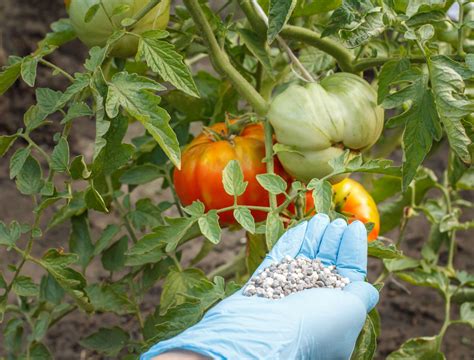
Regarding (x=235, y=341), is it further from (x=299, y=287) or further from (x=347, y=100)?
(x=347, y=100)

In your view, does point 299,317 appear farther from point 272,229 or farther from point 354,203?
point 354,203

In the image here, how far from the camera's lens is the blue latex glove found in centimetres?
107

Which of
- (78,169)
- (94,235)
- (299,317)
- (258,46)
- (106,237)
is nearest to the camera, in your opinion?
(299,317)

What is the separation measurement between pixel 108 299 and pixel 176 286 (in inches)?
6.2

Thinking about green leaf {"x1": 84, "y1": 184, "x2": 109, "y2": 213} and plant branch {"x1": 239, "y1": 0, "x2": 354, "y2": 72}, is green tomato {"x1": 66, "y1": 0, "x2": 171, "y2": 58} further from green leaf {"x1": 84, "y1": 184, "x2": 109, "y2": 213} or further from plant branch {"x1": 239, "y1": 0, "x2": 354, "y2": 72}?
green leaf {"x1": 84, "y1": 184, "x2": 109, "y2": 213}

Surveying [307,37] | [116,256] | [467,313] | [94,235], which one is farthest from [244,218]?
[94,235]

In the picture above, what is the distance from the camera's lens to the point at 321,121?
4.38 feet

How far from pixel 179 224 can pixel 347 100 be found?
34cm

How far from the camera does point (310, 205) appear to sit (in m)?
1.57

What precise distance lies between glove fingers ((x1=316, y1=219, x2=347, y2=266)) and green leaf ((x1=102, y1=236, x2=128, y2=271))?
1.63 feet

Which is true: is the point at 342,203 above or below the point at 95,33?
below

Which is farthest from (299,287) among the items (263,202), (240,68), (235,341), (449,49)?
(449,49)

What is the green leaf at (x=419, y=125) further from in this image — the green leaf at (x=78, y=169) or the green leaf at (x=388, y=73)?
the green leaf at (x=78, y=169)

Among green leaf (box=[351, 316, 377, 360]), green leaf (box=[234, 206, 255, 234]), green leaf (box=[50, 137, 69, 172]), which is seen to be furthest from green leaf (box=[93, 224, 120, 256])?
green leaf (box=[351, 316, 377, 360])
